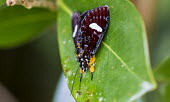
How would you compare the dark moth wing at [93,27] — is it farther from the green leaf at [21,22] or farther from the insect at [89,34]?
the green leaf at [21,22]

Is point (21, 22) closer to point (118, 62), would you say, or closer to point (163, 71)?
point (163, 71)

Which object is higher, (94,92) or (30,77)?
(30,77)

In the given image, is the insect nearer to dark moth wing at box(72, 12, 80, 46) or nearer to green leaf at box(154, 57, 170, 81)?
dark moth wing at box(72, 12, 80, 46)

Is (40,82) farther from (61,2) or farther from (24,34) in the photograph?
(61,2)

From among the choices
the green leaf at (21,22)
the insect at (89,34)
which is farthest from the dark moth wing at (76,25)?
the green leaf at (21,22)

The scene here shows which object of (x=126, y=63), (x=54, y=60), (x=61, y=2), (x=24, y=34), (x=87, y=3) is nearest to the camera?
(x=126, y=63)

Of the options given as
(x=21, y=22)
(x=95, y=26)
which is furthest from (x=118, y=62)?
(x=21, y=22)

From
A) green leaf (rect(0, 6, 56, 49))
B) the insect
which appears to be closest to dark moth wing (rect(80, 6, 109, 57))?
the insect

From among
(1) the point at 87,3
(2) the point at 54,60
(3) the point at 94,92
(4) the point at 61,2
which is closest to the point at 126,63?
(3) the point at 94,92
